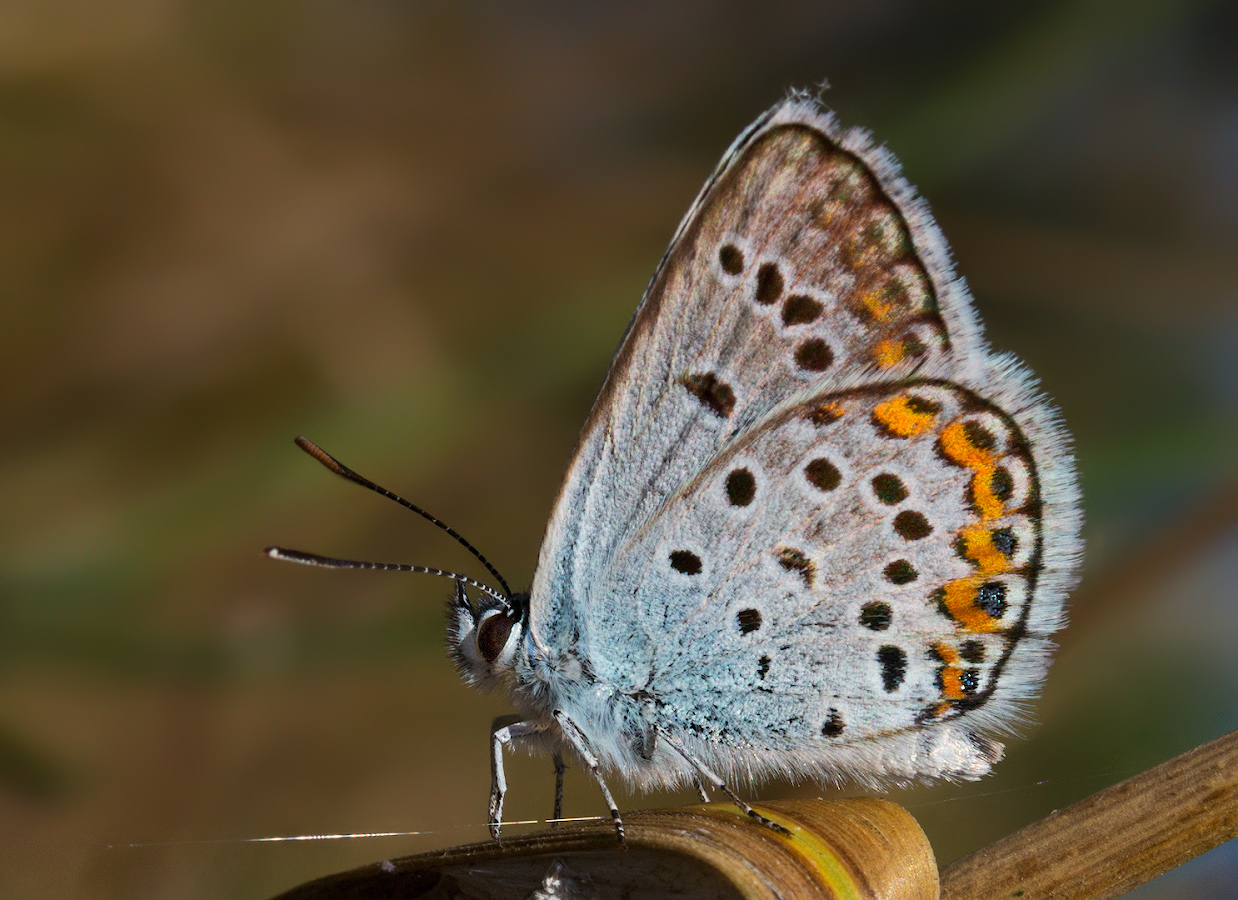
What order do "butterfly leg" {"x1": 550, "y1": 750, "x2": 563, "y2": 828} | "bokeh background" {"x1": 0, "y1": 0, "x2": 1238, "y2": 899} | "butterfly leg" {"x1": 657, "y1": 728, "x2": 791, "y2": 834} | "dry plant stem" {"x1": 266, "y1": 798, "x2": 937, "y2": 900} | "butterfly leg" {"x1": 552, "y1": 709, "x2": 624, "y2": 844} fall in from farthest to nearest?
"bokeh background" {"x1": 0, "y1": 0, "x2": 1238, "y2": 899}, "butterfly leg" {"x1": 550, "y1": 750, "x2": 563, "y2": 828}, "butterfly leg" {"x1": 552, "y1": 709, "x2": 624, "y2": 844}, "butterfly leg" {"x1": 657, "y1": 728, "x2": 791, "y2": 834}, "dry plant stem" {"x1": 266, "y1": 798, "x2": 937, "y2": 900}

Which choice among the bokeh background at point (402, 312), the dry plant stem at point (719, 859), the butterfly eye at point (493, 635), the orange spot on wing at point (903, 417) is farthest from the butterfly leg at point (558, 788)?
the orange spot on wing at point (903, 417)

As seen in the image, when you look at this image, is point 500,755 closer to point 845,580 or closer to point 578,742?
point 578,742

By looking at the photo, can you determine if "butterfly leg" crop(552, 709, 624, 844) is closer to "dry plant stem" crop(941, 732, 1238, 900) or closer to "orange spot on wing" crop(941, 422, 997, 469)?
"dry plant stem" crop(941, 732, 1238, 900)

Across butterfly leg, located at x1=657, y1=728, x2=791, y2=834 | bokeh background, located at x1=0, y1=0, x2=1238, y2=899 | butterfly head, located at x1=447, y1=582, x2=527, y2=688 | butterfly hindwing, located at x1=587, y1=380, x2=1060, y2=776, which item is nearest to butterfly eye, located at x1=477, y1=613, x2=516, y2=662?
butterfly head, located at x1=447, y1=582, x2=527, y2=688

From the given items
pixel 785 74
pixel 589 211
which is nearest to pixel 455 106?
pixel 589 211

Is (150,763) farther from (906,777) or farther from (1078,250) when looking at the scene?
(1078,250)

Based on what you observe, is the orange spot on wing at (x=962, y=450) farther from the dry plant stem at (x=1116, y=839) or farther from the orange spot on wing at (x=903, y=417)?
the dry plant stem at (x=1116, y=839)

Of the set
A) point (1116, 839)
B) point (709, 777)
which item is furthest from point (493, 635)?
point (1116, 839)
